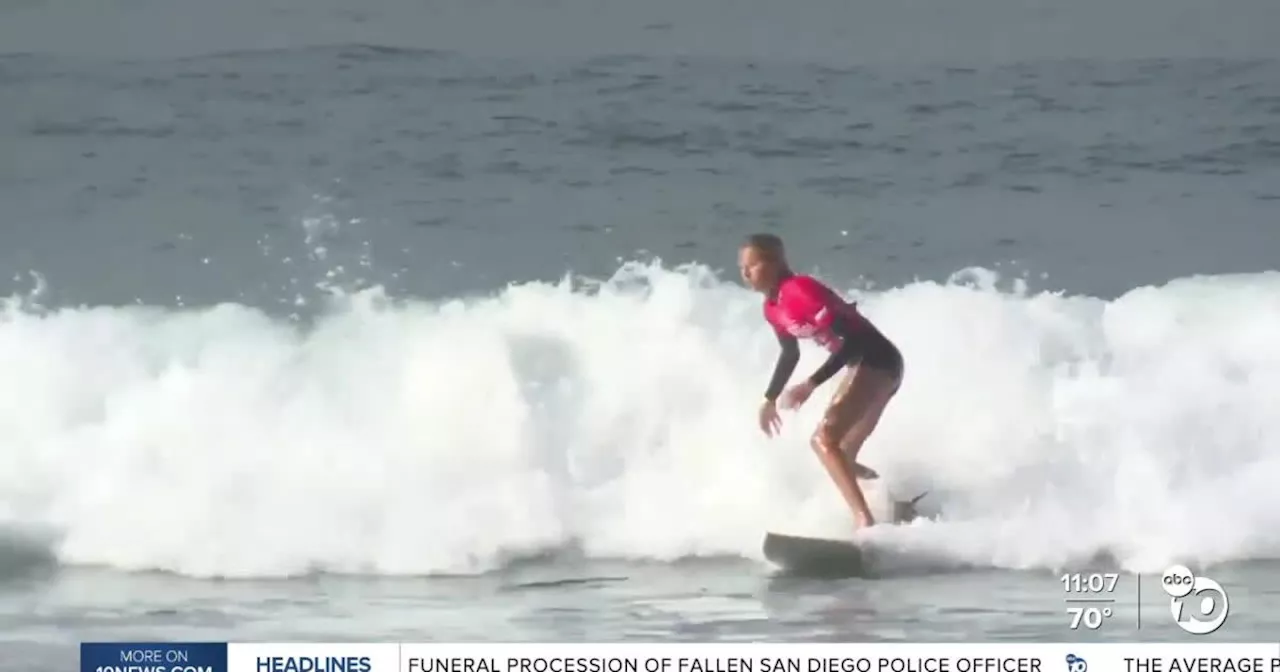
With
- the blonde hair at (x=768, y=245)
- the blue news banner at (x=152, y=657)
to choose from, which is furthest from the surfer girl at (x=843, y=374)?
the blue news banner at (x=152, y=657)

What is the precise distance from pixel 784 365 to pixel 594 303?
470 mm

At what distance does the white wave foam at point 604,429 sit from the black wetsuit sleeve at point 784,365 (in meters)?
0.04

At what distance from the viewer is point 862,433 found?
132 inches

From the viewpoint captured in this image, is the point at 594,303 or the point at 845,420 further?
the point at 594,303

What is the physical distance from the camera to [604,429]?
138 inches

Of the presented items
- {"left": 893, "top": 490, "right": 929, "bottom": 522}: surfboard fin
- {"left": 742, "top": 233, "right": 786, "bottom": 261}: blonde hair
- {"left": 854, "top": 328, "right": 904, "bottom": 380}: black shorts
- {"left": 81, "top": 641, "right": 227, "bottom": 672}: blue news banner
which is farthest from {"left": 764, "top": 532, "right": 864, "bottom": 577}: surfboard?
{"left": 81, "top": 641, "right": 227, "bottom": 672}: blue news banner

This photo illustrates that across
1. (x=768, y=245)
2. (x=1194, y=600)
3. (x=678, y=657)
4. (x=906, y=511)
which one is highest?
(x=768, y=245)

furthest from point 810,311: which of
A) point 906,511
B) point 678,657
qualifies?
point 678,657

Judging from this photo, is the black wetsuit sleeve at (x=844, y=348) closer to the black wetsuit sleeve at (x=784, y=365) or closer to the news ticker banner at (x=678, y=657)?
the black wetsuit sleeve at (x=784, y=365)

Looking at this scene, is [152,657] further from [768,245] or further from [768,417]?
[768,245]

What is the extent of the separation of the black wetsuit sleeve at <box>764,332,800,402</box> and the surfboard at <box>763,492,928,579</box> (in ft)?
0.98

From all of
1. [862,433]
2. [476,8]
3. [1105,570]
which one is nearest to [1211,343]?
[1105,570]

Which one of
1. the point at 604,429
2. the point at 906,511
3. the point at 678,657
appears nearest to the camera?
the point at 678,657

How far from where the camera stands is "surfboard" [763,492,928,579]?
327cm
